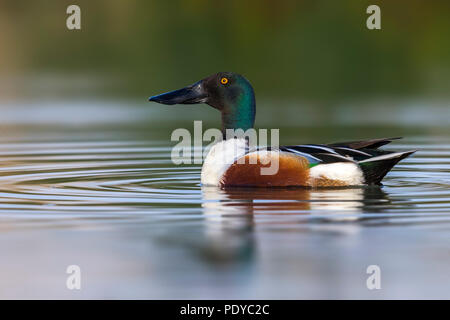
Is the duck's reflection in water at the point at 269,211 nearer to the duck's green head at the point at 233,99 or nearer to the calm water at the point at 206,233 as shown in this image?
the calm water at the point at 206,233

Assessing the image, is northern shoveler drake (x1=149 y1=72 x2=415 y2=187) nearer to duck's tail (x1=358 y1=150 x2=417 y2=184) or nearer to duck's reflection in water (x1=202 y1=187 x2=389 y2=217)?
duck's tail (x1=358 y1=150 x2=417 y2=184)

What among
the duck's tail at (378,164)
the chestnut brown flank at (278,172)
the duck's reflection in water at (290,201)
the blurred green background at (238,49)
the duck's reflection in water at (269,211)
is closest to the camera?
the duck's reflection in water at (269,211)

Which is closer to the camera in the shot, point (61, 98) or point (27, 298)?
point (27, 298)

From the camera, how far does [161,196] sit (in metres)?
9.58

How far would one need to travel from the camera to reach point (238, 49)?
31328mm

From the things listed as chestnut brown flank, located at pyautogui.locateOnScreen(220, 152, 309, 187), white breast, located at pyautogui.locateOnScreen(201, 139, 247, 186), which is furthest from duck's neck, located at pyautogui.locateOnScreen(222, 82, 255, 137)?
chestnut brown flank, located at pyautogui.locateOnScreen(220, 152, 309, 187)

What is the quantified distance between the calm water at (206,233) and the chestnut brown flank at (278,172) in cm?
14

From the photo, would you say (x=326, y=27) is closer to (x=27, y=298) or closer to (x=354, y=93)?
(x=354, y=93)

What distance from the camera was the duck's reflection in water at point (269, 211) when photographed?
738 cm

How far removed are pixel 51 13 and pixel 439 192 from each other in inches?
1324

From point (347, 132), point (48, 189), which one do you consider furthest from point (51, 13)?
point (48, 189)

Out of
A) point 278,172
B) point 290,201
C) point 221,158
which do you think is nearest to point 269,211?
point 290,201

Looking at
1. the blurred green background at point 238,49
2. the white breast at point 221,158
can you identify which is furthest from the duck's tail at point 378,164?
the blurred green background at point 238,49
